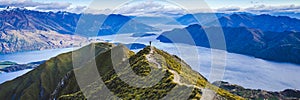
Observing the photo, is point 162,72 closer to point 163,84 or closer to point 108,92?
point 163,84

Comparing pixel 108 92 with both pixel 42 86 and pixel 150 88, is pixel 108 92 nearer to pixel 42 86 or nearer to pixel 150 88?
pixel 150 88

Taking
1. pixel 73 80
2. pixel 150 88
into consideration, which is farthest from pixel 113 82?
pixel 73 80

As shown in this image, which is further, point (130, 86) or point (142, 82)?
point (130, 86)

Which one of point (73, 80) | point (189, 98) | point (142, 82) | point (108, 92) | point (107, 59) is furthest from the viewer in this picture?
point (107, 59)

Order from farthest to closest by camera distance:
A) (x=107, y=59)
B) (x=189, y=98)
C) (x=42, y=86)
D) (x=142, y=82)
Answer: (x=42, y=86)
(x=107, y=59)
(x=142, y=82)
(x=189, y=98)

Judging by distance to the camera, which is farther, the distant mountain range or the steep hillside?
the distant mountain range

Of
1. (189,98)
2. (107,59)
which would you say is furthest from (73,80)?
(189,98)

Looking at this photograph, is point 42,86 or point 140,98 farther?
point 42,86

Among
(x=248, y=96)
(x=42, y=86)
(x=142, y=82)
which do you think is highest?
(x=142, y=82)

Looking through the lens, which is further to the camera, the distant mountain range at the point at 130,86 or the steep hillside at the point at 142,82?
the distant mountain range at the point at 130,86

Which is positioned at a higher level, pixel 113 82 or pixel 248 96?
pixel 113 82

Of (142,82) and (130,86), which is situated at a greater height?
(142,82)
